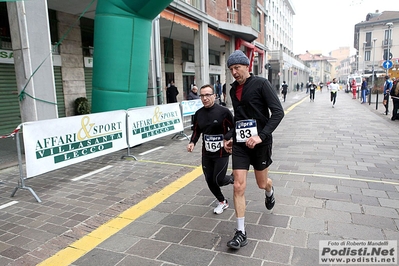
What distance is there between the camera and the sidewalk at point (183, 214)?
300cm

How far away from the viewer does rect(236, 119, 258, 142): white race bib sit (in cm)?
305

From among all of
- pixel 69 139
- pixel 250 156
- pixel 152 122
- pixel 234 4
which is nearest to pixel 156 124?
pixel 152 122

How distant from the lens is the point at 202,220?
3682 mm

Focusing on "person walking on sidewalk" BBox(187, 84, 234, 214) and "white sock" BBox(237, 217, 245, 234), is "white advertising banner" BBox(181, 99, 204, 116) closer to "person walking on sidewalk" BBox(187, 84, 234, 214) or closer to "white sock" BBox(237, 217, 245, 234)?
"person walking on sidewalk" BBox(187, 84, 234, 214)

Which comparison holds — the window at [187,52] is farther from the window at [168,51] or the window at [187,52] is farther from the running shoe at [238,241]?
the running shoe at [238,241]

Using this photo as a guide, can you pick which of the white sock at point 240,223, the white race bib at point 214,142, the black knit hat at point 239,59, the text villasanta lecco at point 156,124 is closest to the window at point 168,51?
the text villasanta lecco at point 156,124

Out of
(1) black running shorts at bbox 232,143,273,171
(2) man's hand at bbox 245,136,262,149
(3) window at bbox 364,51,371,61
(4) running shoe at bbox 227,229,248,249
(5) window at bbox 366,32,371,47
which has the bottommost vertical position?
(4) running shoe at bbox 227,229,248,249

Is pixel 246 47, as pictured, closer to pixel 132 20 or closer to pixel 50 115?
pixel 132 20

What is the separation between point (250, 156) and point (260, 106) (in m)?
0.54

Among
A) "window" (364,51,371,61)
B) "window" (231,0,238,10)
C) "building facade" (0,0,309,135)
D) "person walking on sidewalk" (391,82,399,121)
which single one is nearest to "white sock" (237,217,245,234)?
"building facade" (0,0,309,135)

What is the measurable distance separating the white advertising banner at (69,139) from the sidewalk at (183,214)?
44 centimetres

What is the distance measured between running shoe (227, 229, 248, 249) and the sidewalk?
0.23ft

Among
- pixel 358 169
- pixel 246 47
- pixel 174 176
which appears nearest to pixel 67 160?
pixel 174 176

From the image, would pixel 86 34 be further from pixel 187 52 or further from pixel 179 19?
pixel 187 52
